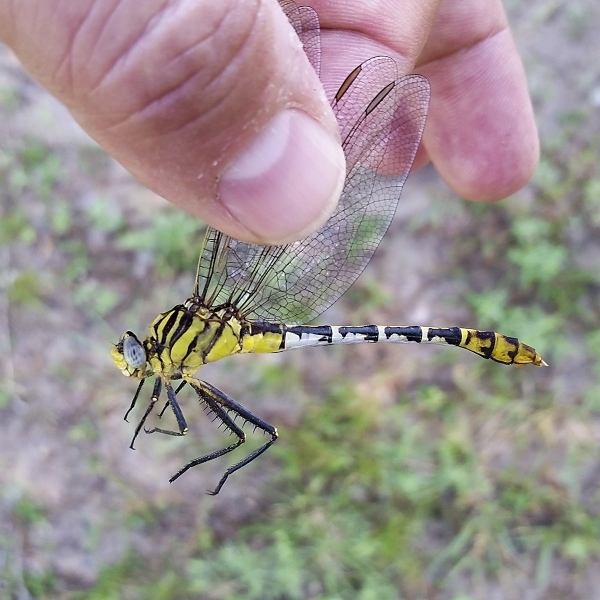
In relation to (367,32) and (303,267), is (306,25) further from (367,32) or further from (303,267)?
(303,267)

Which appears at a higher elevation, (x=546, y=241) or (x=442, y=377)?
(x=546, y=241)

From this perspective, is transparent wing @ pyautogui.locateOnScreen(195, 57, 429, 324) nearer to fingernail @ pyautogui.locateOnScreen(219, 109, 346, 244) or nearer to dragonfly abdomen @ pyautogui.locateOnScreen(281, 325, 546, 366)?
dragonfly abdomen @ pyautogui.locateOnScreen(281, 325, 546, 366)

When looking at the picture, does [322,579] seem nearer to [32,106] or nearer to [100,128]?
[100,128]

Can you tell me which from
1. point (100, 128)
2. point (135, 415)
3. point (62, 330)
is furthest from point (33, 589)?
point (100, 128)

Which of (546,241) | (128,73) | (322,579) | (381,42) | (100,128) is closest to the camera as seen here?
(128,73)

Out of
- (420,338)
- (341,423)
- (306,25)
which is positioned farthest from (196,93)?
(341,423)

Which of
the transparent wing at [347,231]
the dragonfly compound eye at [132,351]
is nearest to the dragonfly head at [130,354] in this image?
the dragonfly compound eye at [132,351]

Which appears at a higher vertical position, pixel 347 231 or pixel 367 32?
pixel 367 32
